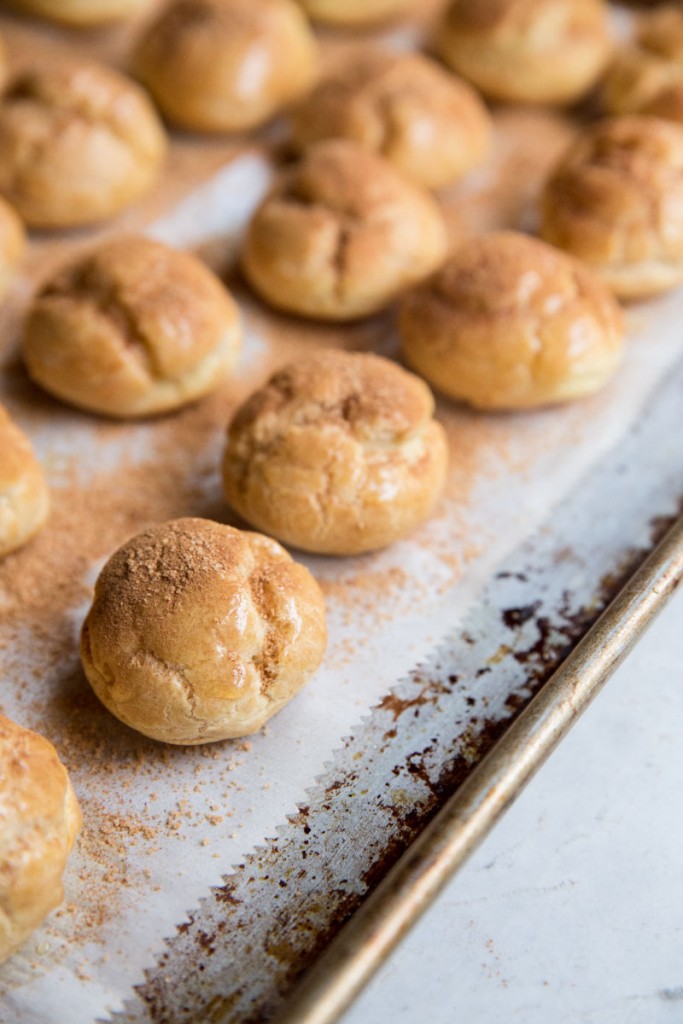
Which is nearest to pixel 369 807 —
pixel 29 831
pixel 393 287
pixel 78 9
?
pixel 29 831

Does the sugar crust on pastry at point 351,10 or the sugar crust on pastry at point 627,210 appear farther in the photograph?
the sugar crust on pastry at point 351,10

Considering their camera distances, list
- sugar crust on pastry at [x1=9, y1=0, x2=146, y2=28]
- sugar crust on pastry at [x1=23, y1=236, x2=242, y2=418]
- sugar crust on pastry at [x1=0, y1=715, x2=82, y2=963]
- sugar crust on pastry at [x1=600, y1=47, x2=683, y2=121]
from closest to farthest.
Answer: sugar crust on pastry at [x1=0, y1=715, x2=82, y2=963], sugar crust on pastry at [x1=23, y1=236, x2=242, y2=418], sugar crust on pastry at [x1=600, y1=47, x2=683, y2=121], sugar crust on pastry at [x1=9, y1=0, x2=146, y2=28]

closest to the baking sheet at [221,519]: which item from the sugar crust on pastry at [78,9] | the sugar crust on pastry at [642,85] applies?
the sugar crust on pastry at [642,85]

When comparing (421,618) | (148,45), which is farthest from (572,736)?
(148,45)

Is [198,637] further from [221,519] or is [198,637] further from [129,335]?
[129,335]

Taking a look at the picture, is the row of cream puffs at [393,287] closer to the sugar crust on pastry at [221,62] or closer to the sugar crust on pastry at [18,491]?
the sugar crust on pastry at [18,491]

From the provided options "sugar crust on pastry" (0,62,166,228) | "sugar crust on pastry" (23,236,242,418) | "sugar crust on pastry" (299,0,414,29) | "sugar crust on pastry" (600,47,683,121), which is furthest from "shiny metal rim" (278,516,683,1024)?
"sugar crust on pastry" (299,0,414,29)

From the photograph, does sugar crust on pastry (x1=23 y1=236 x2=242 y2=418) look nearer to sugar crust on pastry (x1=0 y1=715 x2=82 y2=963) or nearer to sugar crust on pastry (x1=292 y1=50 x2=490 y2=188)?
sugar crust on pastry (x1=292 y1=50 x2=490 y2=188)
